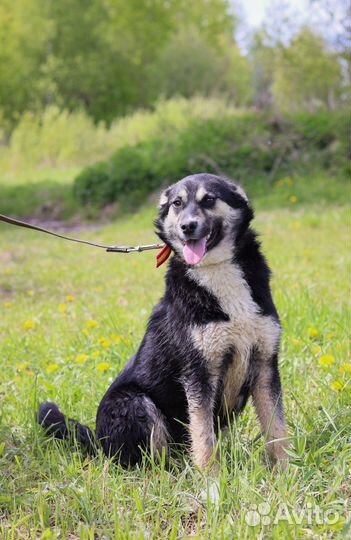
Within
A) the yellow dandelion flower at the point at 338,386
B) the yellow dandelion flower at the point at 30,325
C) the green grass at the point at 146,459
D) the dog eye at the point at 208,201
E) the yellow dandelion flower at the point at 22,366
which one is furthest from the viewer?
the yellow dandelion flower at the point at 30,325

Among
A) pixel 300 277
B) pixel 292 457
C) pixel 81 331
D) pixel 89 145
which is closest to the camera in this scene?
pixel 292 457

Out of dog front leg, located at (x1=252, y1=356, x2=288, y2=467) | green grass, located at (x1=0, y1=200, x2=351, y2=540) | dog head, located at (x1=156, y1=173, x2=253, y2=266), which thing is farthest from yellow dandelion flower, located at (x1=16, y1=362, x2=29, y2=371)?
dog front leg, located at (x1=252, y1=356, x2=288, y2=467)

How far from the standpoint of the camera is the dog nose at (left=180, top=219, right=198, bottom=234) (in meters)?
2.72

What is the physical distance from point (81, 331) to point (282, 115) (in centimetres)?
1039

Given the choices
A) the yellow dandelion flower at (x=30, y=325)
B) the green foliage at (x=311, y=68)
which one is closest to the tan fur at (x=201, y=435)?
the yellow dandelion flower at (x=30, y=325)

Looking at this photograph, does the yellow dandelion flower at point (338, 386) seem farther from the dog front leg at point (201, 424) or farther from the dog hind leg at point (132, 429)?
the dog hind leg at point (132, 429)

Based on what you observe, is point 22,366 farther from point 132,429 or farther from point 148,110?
point 148,110

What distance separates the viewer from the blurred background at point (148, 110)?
1323 centimetres

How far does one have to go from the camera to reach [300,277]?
20.1ft

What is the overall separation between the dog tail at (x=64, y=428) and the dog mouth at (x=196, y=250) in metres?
0.96

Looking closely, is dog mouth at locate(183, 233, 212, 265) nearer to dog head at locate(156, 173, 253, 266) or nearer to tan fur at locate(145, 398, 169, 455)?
dog head at locate(156, 173, 253, 266)

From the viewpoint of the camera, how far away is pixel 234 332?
8.64 feet

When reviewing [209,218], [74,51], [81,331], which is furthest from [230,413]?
[74,51]

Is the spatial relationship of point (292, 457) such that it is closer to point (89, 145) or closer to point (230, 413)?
point (230, 413)
